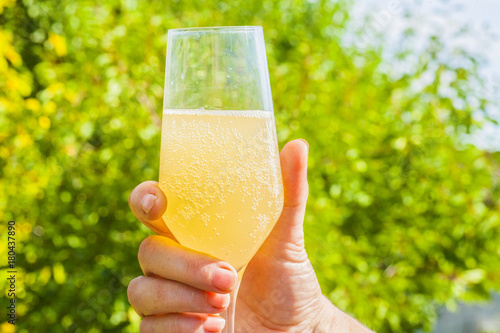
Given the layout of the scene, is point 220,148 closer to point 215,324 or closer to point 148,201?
point 148,201

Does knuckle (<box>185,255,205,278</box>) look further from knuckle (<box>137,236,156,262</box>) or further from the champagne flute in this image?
knuckle (<box>137,236,156,262</box>)

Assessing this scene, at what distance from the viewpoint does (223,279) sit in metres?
1.68

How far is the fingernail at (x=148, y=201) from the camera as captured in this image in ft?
5.64

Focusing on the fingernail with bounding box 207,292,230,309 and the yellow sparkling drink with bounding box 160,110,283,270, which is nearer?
the yellow sparkling drink with bounding box 160,110,283,270

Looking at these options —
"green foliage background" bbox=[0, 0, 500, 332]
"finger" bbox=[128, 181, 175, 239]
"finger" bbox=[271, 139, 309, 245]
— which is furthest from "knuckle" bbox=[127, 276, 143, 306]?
"green foliage background" bbox=[0, 0, 500, 332]

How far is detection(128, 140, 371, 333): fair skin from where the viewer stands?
1755 millimetres

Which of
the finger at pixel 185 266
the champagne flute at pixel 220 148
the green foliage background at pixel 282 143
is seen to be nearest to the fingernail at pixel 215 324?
the finger at pixel 185 266

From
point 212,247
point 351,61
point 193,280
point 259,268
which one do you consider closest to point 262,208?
point 212,247

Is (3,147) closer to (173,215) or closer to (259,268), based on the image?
(259,268)

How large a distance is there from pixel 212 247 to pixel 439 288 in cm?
285

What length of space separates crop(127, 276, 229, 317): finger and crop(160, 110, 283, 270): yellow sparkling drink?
184 mm

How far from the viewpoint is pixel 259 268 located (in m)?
2.32

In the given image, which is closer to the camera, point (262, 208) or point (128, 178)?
point (262, 208)

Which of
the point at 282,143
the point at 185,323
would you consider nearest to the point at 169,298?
the point at 185,323
